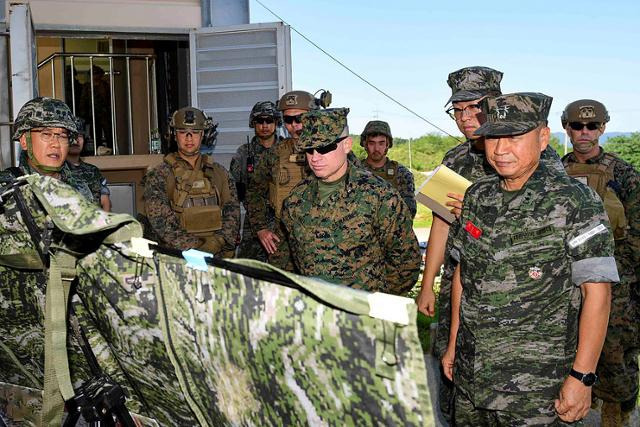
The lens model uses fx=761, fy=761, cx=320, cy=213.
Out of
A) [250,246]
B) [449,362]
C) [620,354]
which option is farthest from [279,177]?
[449,362]

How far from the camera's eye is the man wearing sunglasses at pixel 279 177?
19.6 feet

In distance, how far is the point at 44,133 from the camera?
4.17 m

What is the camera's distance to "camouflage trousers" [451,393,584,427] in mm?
2830

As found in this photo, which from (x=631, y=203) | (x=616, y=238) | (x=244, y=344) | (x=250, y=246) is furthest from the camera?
(x=250, y=246)

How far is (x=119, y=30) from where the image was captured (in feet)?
26.1

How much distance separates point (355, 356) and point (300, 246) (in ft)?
8.46

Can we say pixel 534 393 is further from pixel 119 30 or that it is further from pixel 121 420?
pixel 119 30

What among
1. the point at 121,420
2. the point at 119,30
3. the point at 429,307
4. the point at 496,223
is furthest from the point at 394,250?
the point at 119,30

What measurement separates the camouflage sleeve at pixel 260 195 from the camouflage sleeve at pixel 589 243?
4.02 meters

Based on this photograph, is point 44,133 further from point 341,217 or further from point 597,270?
point 597,270

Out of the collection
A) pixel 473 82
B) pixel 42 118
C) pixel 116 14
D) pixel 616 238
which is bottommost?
pixel 616 238

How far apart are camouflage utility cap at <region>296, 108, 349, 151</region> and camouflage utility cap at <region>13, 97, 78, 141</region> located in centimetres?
138

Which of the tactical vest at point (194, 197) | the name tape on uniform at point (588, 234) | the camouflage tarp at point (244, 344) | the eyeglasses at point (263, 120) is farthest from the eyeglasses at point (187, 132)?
the camouflage tarp at point (244, 344)

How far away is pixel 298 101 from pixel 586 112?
2213 mm
